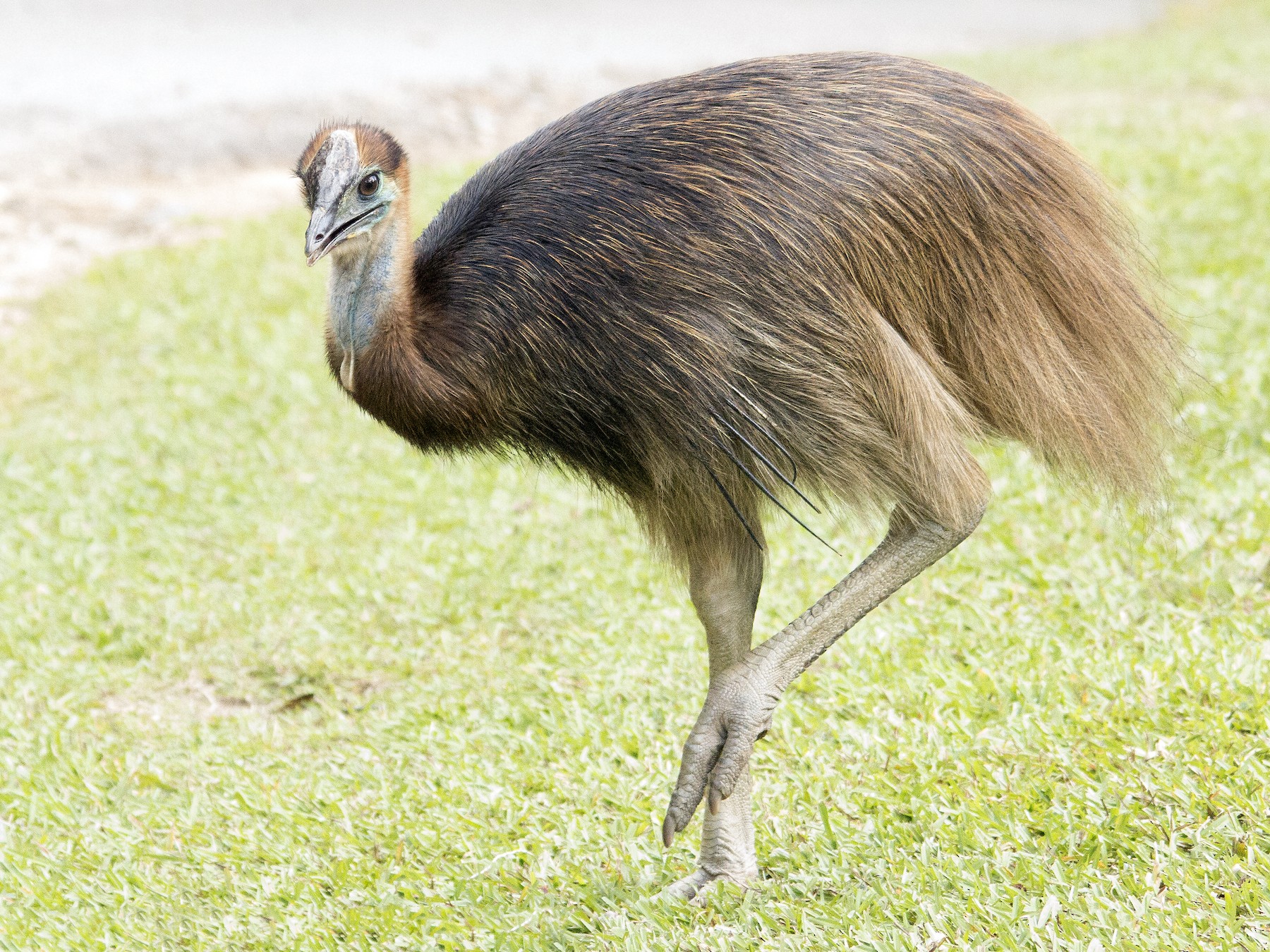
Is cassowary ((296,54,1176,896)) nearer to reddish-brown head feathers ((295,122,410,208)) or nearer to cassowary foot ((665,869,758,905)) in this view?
reddish-brown head feathers ((295,122,410,208))

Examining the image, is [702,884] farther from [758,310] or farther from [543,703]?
[758,310]

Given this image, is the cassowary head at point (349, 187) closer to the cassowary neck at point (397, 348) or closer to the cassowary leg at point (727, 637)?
the cassowary neck at point (397, 348)

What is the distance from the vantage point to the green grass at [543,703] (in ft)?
10.2

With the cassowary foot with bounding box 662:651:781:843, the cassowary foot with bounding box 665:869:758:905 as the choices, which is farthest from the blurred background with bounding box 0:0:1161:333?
the cassowary foot with bounding box 662:651:781:843

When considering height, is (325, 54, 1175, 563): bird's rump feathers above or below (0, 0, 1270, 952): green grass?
above

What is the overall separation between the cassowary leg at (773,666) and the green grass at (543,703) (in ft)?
1.30

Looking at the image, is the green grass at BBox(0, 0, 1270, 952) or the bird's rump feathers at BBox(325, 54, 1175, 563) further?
the green grass at BBox(0, 0, 1270, 952)

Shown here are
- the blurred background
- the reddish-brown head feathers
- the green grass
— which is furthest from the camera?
the blurred background

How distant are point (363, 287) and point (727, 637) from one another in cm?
109

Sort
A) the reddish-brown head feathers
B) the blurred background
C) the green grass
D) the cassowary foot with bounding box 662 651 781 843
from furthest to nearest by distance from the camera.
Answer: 1. the blurred background
2. the green grass
3. the reddish-brown head feathers
4. the cassowary foot with bounding box 662 651 781 843

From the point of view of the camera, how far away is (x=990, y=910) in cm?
287

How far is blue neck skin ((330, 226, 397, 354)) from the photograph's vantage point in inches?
114

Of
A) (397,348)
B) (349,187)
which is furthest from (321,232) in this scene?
(397,348)

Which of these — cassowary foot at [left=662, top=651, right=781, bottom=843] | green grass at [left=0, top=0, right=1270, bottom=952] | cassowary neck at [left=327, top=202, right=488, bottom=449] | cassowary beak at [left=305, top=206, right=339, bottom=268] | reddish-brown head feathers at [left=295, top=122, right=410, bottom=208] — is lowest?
green grass at [left=0, top=0, right=1270, bottom=952]
